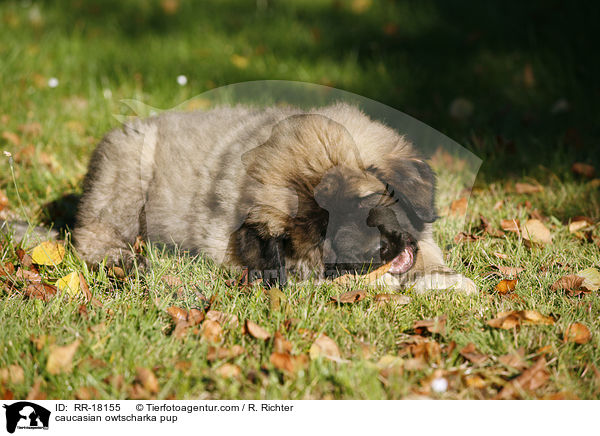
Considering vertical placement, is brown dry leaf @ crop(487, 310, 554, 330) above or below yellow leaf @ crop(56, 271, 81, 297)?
above

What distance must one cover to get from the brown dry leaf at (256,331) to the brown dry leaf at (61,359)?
2.28ft

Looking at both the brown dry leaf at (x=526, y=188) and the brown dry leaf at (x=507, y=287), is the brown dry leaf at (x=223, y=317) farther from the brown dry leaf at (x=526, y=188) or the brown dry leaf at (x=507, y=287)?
the brown dry leaf at (x=526, y=188)

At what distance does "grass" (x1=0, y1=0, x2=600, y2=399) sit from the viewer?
214cm

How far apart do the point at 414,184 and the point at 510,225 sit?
3.98 ft

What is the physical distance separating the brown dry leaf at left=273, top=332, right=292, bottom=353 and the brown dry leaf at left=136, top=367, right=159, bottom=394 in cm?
49

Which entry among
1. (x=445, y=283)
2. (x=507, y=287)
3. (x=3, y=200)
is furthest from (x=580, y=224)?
(x=3, y=200)

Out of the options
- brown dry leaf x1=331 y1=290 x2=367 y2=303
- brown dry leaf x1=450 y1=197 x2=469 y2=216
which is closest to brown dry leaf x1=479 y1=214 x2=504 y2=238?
brown dry leaf x1=450 y1=197 x2=469 y2=216

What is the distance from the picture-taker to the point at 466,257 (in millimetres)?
3088

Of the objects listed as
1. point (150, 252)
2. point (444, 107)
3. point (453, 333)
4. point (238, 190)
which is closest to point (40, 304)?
point (150, 252)

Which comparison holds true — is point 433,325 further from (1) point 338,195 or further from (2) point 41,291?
(2) point 41,291

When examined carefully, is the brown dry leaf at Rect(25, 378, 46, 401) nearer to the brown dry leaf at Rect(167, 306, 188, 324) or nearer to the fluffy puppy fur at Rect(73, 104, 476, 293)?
the brown dry leaf at Rect(167, 306, 188, 324)

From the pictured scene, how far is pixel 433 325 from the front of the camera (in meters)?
2.38

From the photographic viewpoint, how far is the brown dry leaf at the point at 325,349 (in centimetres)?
220

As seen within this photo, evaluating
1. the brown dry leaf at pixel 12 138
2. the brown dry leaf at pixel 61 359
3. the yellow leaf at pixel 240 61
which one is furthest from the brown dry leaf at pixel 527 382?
the yellow leaf at pixel 240 61
